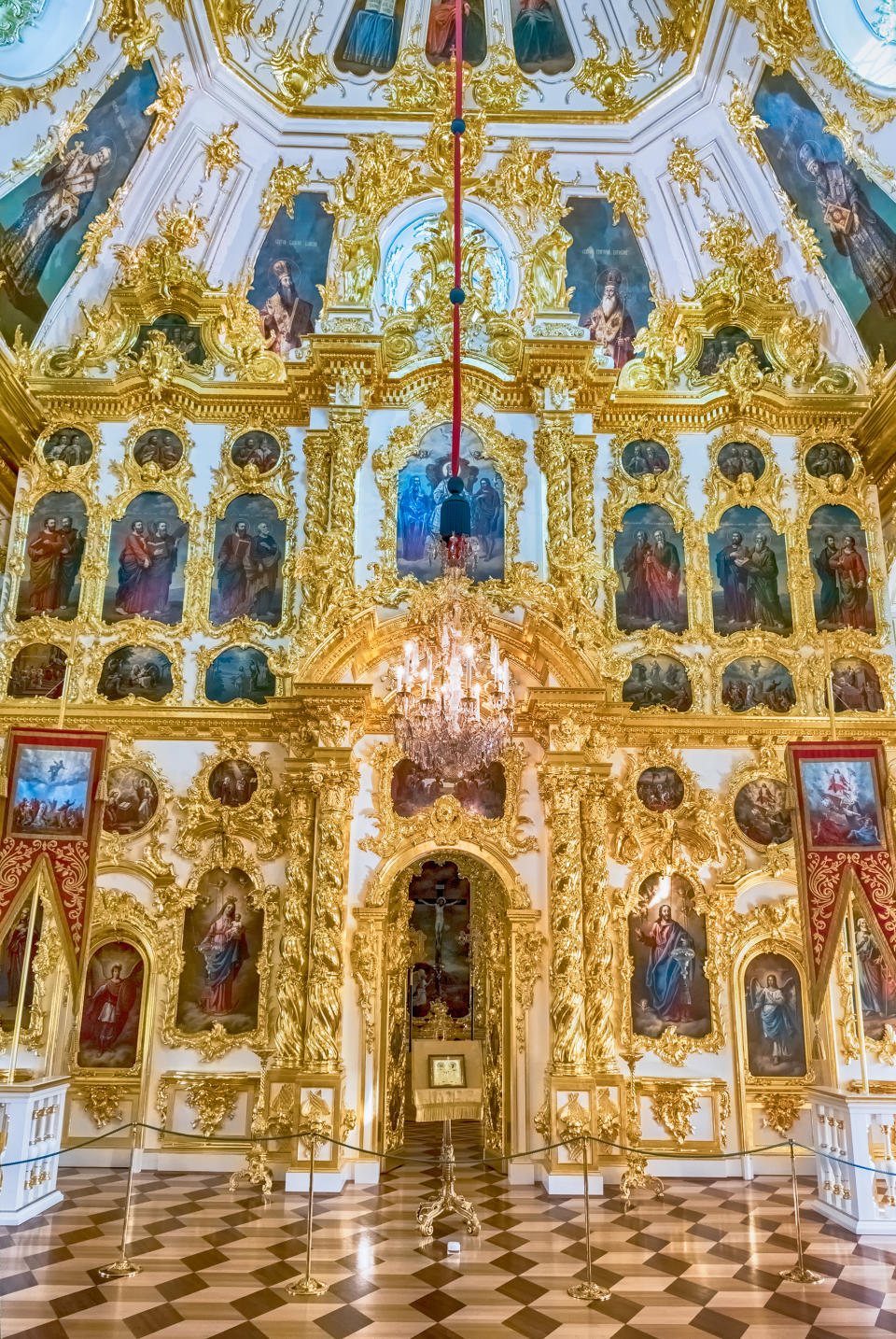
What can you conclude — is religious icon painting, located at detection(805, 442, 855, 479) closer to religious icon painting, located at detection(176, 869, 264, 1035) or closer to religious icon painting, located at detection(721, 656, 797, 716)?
religious icon painting, located at detection(721, 656, 797, 716)

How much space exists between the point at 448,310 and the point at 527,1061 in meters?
10.1

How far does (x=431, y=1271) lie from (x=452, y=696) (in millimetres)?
4842

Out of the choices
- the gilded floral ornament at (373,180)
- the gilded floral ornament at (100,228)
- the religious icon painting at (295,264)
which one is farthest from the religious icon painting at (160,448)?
the gilded floral ornament at (373,180)

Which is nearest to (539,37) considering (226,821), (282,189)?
(282,189)

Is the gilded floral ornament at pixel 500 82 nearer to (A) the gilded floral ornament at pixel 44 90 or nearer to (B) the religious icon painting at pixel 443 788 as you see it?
(A) the gilded floral ornament at pixel 44 90

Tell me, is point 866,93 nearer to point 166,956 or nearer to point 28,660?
point 28,660

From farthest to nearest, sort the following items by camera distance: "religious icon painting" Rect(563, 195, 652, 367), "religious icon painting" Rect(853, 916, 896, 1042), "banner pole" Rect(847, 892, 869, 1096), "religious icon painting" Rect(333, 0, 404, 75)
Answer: "religious icon painting" Rect(563, 195, 652, 367) < "religious icon painting" Rect(333, 0, 404, 75) < "religious icon painting" Rect(853, 916, 896, 1042) < "banner pole" Rect(847, 892, 869, 1096)

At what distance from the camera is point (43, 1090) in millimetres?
9352

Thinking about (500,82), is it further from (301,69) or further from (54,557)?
(54,557)

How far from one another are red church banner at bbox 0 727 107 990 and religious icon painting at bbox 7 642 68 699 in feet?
7.94

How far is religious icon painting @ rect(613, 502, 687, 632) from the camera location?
13.2 meters

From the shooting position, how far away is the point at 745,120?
13383 mm

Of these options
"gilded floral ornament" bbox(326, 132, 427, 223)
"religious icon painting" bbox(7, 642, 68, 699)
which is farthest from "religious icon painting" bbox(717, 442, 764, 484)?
"religious icon painting" bbox(7, 642, 68, 699)

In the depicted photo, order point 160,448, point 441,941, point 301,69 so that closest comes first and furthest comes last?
1. point 160,448
2. point 301,69
3. point 441,941
